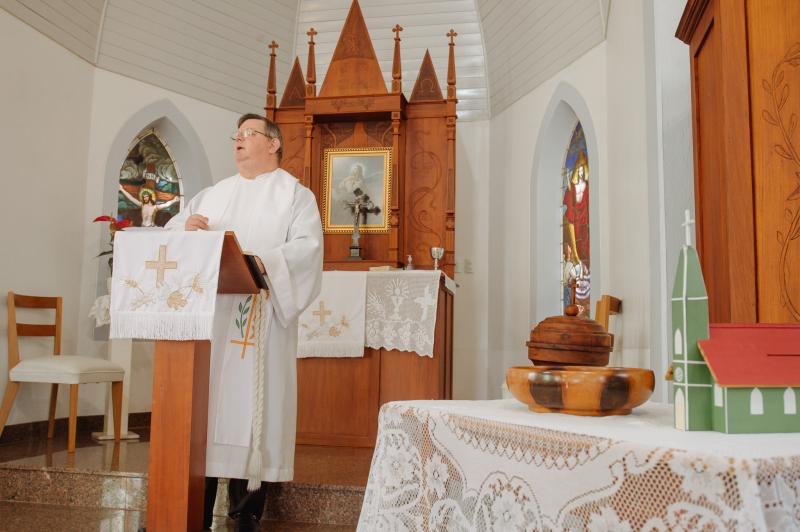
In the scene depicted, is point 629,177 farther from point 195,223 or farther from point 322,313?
point 195,223

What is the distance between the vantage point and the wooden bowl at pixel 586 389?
4.09 ft

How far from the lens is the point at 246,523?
3109 mm

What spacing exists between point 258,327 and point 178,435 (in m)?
0.68

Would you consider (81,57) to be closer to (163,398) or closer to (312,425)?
(312,425)

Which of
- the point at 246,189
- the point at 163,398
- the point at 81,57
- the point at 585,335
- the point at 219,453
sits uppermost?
the point at 81,57

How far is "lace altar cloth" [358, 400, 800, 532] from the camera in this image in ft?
2.84

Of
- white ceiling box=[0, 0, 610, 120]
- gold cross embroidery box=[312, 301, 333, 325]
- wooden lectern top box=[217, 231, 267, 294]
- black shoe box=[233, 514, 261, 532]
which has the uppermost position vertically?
white ceiling box=[0, 0, 610, 120]

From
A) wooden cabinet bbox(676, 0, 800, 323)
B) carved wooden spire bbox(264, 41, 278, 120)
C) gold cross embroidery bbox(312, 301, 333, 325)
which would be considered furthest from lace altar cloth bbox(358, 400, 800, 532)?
carved wooden spire bbox(264, 41, 278, 120)

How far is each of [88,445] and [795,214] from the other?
4.80 metres

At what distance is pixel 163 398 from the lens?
8.91 ft

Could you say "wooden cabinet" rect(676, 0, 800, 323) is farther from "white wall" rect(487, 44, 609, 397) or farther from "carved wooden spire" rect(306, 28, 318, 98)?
"carved wooden spire" rect(306, 28, 318, 98)

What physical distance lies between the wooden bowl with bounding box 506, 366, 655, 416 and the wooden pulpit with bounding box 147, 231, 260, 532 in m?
1.63

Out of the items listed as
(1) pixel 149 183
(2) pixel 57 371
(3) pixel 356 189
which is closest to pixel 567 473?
(2) pixel 57 371

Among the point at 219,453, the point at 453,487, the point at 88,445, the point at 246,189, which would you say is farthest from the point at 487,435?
the point at 88,445
